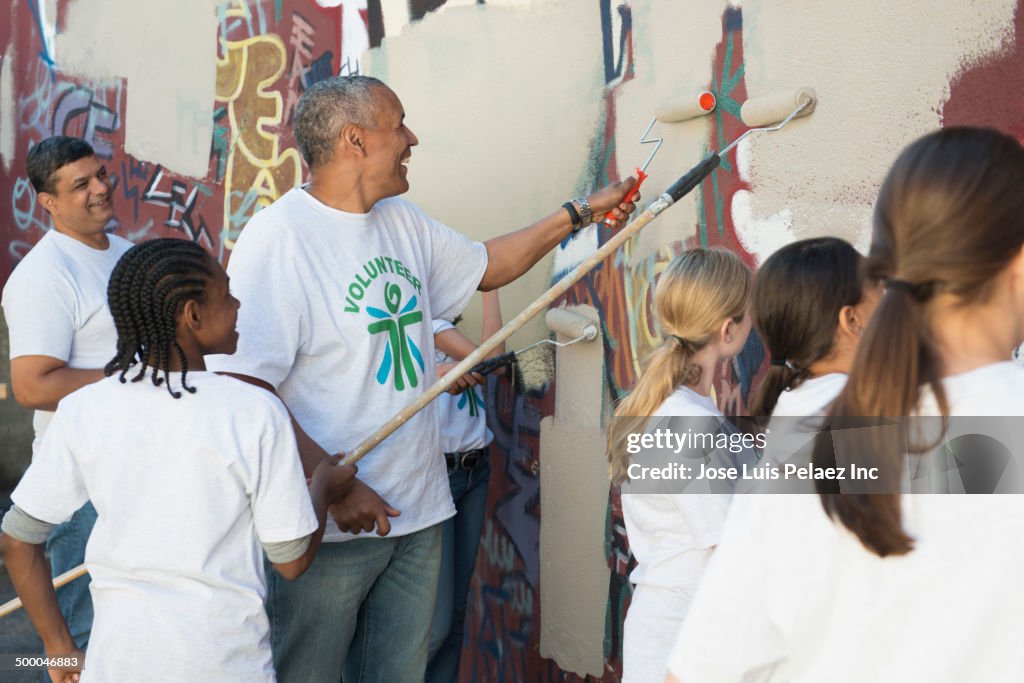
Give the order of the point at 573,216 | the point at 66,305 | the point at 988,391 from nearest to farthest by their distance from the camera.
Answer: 1. the point at 988,391
2. the point at 573,216
3. the point at 66,305

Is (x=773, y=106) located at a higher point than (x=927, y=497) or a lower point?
higher

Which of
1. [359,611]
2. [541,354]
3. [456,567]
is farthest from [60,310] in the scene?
[541,354]

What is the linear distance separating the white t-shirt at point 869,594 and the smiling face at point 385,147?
5.58 ft

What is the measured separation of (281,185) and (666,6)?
2635 millimetres

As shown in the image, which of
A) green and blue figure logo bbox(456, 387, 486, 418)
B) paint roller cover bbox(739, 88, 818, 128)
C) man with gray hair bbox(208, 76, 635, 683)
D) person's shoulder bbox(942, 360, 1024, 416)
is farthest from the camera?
green and blue figure logo bbox(456, 387, 486, 418)

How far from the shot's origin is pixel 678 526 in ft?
6.98

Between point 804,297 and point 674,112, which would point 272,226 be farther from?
point 804,297

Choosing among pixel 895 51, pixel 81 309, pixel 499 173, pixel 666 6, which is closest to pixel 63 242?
pixel 81 309

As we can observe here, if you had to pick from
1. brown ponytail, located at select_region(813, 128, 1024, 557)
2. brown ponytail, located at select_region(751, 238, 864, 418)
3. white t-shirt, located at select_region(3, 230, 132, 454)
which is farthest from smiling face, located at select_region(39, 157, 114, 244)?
brown ponytail, located at select_region(813, 128, 1024, 557)

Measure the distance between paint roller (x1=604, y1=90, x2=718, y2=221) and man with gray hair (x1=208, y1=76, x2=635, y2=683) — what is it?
5 cm

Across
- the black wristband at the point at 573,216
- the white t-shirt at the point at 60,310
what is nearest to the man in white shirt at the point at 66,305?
the white t-shirt at the point at 60,310

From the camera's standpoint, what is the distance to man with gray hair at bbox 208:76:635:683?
256cm

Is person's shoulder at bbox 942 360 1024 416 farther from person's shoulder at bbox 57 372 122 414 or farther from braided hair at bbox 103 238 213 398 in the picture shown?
person's shoulder at bbox 57 372 122 414

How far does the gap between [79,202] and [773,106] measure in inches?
82.8
